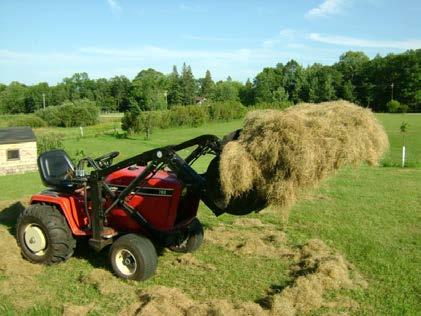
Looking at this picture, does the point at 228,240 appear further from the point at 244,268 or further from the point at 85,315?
the point at 85,315

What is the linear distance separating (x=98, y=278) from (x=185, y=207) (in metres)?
1.50

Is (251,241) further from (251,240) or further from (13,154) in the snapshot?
(13,154)

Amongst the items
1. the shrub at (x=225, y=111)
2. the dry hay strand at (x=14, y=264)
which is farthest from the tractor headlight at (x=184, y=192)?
the shrub at (x=225, y=111)

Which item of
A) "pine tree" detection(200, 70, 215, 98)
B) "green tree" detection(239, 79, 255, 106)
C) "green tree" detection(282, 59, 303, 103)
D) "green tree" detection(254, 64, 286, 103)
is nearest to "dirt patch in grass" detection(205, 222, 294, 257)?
"green tree" detection(282, 59, 303, 103)

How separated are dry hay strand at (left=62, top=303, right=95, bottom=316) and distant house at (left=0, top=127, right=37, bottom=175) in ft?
74.5

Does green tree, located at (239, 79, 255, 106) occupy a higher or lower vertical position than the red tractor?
higher

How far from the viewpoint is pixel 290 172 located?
4891mm

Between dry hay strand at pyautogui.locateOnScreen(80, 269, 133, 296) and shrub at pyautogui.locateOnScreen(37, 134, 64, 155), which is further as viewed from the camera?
shrub at pyautogui.locateOnScreen(37, 134, 64, 155)

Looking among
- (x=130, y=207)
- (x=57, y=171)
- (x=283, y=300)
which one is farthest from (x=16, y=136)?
(x=283, y=300)

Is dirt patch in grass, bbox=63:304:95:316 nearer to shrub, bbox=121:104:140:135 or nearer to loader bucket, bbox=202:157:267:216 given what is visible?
loader bucket, bbox=202:157:267:216

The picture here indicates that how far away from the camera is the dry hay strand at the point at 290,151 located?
4.84 m

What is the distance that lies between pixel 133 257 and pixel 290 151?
261 cm

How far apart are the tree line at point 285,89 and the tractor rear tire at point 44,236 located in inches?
2463

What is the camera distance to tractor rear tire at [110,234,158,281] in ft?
19.5
